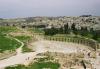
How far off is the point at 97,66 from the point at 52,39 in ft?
178

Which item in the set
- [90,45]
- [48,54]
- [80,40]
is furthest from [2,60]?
[80,40]

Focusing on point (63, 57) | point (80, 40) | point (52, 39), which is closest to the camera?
point (63, 57)

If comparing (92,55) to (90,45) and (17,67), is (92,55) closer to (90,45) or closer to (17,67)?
(17,67)

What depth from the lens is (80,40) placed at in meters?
89.9

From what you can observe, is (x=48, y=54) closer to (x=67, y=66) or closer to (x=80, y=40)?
(x=67, y=66)

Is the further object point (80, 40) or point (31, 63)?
point (80, 40)

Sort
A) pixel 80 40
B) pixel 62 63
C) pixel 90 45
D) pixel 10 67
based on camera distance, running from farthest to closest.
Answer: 1. pixel 80 40
2. pixel 90 45
3. pixel 62 63
4. pixel 10 67

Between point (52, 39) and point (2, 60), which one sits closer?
point (2, 60)

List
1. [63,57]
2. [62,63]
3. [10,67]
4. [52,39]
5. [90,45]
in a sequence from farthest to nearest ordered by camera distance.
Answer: [52,39], [90,45], [63,57], [62,63], [10,67]

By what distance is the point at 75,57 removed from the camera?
5478 centimetres

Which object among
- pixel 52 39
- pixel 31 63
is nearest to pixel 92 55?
pixel 31 63

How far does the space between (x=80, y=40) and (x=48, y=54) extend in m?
34.4

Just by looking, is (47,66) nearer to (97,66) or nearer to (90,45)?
(97,66)

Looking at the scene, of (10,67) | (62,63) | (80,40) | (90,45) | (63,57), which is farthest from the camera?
(80,40)
